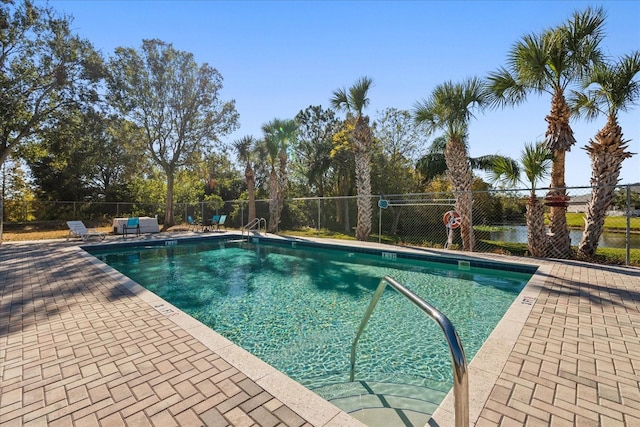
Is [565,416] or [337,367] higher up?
[565,416]

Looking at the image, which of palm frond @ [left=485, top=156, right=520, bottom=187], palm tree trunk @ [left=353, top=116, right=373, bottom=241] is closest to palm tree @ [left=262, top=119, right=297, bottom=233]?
palm tree trunk @ [left=353, top=116, right=373, bottom=241]

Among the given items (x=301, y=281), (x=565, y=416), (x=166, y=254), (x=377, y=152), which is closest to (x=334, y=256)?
(x=301, y=281)

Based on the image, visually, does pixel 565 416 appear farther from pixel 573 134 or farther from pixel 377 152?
pixel 377 152

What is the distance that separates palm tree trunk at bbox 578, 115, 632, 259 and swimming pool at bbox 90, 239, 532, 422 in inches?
88.3

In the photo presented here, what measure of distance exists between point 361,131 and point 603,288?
7.98 meters

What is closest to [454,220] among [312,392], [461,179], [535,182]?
[461,179]

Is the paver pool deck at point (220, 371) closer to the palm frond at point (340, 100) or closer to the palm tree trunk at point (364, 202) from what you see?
the palm tree trunk at point (364, 202)

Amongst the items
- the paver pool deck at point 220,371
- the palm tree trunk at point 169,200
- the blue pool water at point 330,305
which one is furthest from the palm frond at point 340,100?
the palm tree trunk at point 169,200

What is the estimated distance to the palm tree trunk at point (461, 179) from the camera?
27.8 feet

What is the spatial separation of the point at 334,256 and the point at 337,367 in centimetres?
615

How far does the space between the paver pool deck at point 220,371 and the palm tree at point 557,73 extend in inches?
145

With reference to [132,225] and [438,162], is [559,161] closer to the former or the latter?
[438,162]

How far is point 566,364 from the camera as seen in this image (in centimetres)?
238

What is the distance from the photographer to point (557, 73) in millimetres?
6973
